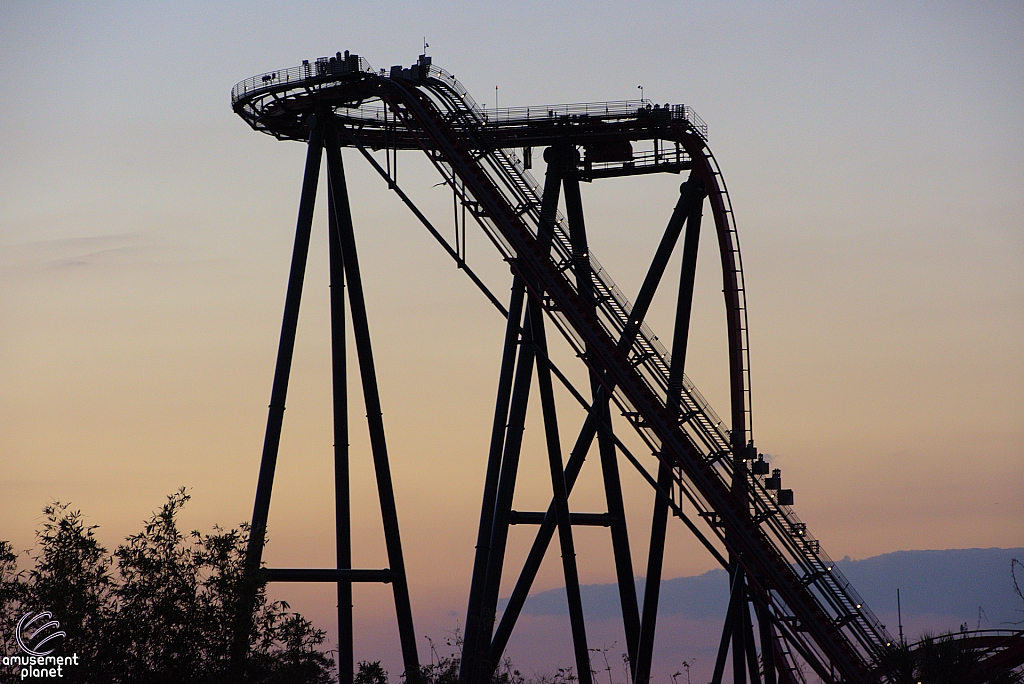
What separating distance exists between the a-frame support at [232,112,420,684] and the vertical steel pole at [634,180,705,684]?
17.8 ft

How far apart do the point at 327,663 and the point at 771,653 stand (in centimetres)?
1121

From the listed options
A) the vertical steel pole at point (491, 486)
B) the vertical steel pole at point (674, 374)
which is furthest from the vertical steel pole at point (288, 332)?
the vertical steel pole at point (674, 374)

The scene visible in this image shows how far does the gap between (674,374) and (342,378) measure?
7572 millimetres

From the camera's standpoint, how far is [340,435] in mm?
35906

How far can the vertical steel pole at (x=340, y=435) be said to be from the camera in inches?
1412

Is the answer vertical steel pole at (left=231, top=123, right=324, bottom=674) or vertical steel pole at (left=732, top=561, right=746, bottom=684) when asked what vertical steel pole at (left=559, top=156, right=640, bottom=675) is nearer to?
vertical steel pole at (left=732, top=561, right=746, bottom=684)

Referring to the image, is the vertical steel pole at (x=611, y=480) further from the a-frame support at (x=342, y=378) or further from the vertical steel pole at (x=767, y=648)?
the a-frame support at (x=342, y=378)

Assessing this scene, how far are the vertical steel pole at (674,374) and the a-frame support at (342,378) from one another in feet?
17.8

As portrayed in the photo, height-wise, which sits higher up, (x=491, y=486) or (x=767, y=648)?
(x=491, y=486)

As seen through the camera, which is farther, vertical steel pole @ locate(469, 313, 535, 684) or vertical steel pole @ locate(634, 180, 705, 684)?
vertical steel pole @ locate(634, 180, 705, 684)

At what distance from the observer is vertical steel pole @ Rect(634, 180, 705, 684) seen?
3625cm

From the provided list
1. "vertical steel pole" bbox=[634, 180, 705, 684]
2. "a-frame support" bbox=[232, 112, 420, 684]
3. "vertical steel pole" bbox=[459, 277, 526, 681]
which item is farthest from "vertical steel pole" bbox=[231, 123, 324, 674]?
"vertical steel pole" bbox=[634, 180, 705, 684]

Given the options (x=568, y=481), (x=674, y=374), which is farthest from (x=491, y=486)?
(x=674, y=374)

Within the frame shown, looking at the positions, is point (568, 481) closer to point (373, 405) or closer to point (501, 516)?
point (501, 516)
